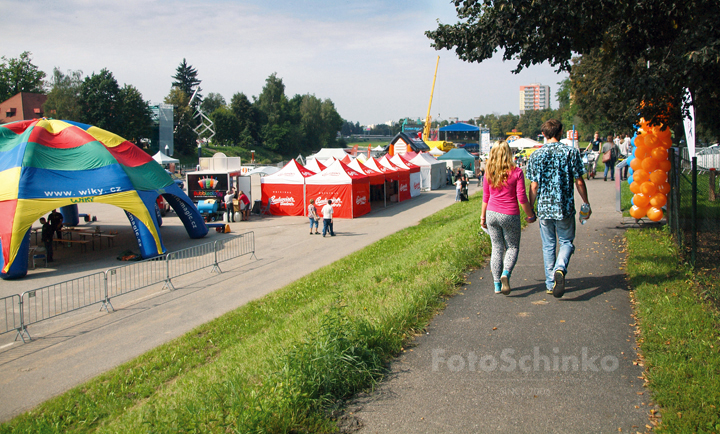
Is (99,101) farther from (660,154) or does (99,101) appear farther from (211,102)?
(660,154)

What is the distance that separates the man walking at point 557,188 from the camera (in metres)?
5.61

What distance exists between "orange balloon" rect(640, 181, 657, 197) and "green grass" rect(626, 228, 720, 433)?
3.55 metres

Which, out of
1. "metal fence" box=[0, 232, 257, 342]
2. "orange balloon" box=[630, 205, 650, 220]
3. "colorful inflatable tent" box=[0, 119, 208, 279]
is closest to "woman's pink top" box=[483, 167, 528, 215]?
"orange balloon" box=[630, 205, 650, 220]

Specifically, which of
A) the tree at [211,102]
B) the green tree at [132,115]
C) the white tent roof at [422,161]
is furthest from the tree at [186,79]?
the white tent roof at [422,161]

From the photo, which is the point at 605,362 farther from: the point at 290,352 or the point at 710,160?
the point at 710,160

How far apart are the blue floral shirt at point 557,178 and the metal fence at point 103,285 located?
8.15m

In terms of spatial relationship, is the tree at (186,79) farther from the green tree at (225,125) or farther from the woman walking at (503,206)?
the woman walking at (503,206)

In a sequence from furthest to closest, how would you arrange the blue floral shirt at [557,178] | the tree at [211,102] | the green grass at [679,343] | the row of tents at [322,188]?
the tree at [211,102], the row of tents at [322,188], the blue floral shirt at [557,178], the green grass at [679,343]

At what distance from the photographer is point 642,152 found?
10500mm

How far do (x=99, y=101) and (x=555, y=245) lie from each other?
73469 mm

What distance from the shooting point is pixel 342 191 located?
24.3 m

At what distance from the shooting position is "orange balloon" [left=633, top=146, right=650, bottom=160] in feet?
34.1

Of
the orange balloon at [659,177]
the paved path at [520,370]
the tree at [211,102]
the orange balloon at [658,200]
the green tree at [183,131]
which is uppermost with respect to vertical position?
the tree at [211,102]

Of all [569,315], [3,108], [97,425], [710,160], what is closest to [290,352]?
[97,425]
